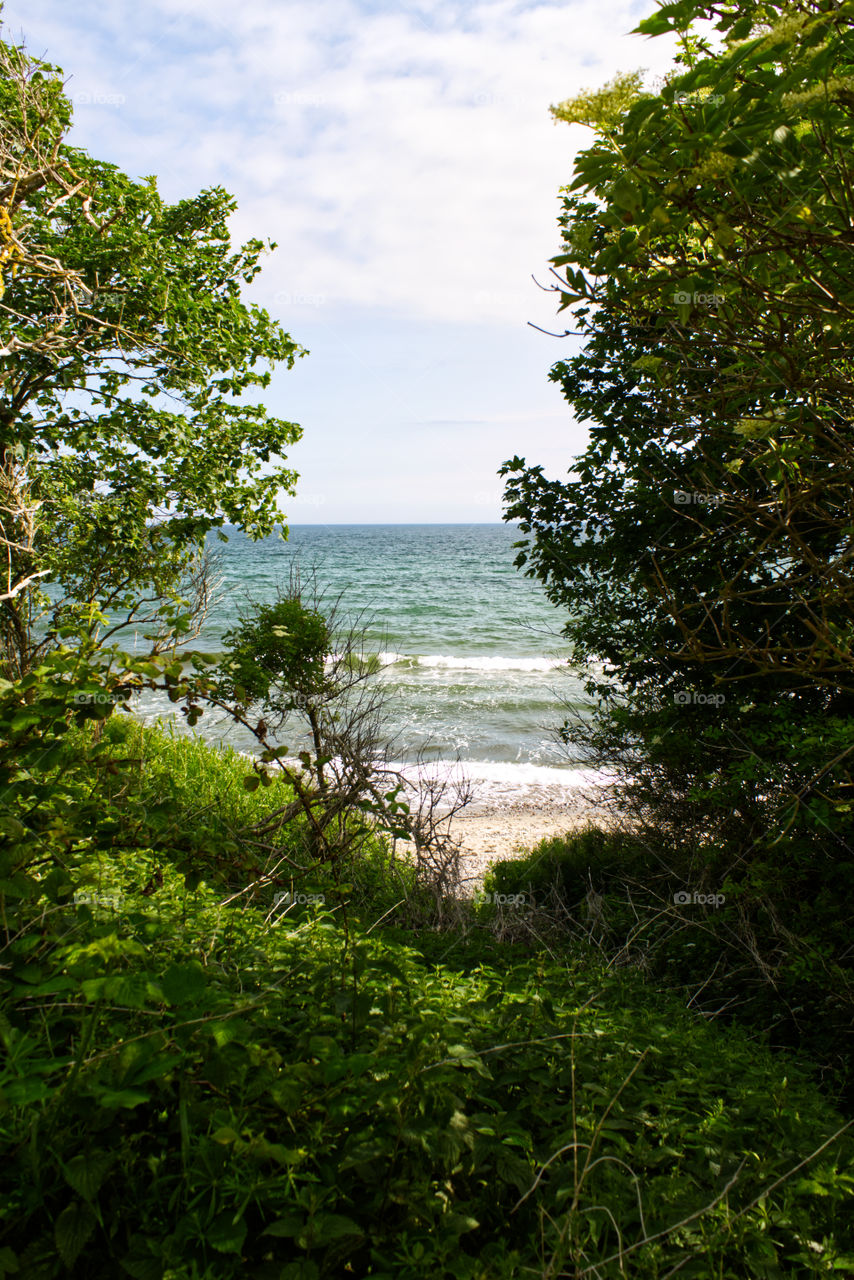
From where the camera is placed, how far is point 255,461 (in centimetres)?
836

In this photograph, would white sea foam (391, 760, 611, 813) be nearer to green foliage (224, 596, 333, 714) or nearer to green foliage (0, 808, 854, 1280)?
green foliage (224, 596, 333, 714)

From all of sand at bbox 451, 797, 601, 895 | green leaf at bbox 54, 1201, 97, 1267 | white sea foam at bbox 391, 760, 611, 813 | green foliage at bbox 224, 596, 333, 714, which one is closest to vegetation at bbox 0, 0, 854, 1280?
green leaf at bbox 54, 1201, 97, 1267

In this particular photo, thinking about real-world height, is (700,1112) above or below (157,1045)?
below

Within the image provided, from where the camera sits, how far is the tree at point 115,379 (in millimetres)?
6844

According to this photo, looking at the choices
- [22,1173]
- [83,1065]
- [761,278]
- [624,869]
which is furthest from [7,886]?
[624,869]

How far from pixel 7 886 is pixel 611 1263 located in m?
1.78

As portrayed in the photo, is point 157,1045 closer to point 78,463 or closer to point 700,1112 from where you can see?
point 700,1112

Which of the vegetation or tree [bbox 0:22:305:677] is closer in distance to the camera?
the vegetation

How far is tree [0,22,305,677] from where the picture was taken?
22.5 ft

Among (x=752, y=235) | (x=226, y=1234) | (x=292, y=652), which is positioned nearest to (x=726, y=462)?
(x=752, y=235)

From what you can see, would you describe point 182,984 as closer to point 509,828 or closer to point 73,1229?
point 73,1229

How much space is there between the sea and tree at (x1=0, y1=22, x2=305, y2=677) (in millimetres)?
1483

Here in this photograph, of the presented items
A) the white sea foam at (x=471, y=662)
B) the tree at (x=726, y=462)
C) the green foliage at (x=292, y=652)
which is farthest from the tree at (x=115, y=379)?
the white sea foam at (x=471, y=662)

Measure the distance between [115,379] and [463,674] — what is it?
49.0 ft
